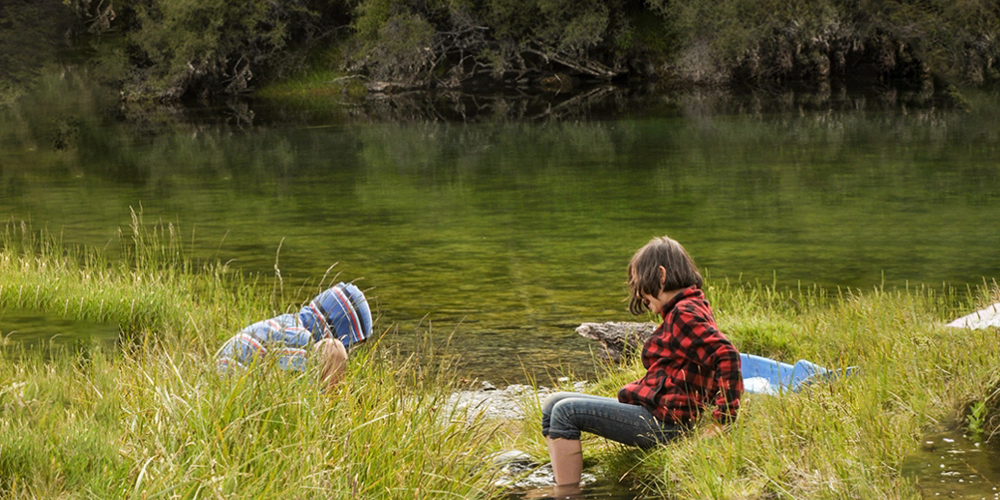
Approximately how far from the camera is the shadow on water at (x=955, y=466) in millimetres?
2934

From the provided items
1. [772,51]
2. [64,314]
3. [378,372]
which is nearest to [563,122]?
[772,51]

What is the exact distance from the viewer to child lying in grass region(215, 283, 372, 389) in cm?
335

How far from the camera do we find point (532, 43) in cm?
3947

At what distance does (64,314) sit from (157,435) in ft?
12.0

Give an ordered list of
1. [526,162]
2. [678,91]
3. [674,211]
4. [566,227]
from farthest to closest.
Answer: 1. [678,91]
2. [526,162]
3. [674,211]
4. [566,227]

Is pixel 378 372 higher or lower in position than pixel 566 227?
higher

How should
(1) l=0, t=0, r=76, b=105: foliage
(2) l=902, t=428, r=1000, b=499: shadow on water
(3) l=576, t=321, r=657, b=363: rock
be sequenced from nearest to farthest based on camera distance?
(2) l=902, t=428, r=1000, b=499: shadow on water
(3) l=576, t=321, r=657, b=363: rock
(1) l=0, t=0, r=76, b=105: foliage

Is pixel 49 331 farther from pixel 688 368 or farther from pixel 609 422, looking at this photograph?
pixel 688 368

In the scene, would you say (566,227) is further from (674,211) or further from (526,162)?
(526,162)

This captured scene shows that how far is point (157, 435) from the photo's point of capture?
9.30ft

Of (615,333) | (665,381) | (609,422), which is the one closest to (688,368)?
(665,381)

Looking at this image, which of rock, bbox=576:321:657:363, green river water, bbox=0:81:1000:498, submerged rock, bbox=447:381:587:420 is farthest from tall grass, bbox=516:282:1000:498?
rock, bbox=576:321:657:363

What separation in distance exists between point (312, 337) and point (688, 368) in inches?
50.2

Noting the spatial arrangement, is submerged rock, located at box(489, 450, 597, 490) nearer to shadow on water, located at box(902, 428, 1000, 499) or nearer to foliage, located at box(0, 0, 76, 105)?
shadow on water, located at box(902, 428, 1000, 499)
